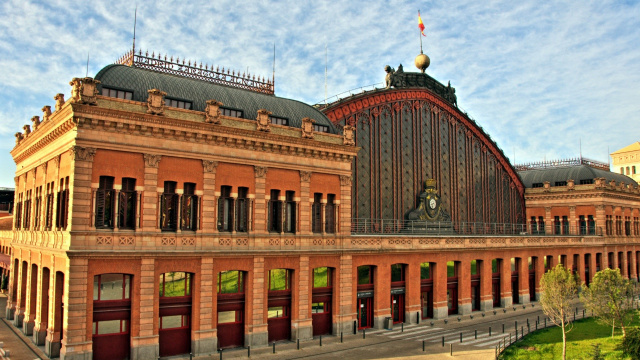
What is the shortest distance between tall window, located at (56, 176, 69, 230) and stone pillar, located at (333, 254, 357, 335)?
19098 mm

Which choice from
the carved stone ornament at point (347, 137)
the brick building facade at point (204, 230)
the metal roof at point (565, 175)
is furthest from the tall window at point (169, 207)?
the metal roof at point (565, 175)

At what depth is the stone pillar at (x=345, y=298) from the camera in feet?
124

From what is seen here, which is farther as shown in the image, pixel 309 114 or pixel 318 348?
pixel 309 114

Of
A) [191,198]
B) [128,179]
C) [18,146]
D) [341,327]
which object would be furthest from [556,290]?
[18,146]

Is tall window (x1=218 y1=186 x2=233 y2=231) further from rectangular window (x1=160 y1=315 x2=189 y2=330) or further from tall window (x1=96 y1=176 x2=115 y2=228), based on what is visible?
tall window (x1=96 y1=176 x2=115 y2=228)

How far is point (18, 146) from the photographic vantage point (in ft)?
137

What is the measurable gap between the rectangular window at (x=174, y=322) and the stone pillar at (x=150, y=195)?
18.0 feet

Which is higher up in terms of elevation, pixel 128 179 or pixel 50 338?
pixel 128 179

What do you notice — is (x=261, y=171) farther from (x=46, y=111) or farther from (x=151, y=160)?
(x=46, y=111)

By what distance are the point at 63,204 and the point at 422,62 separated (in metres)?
44.9

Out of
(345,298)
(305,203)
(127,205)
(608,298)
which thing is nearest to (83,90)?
(127,205)

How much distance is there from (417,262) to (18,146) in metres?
34.9

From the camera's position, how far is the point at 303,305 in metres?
35.9

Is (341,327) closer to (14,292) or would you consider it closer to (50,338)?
(50,338)
